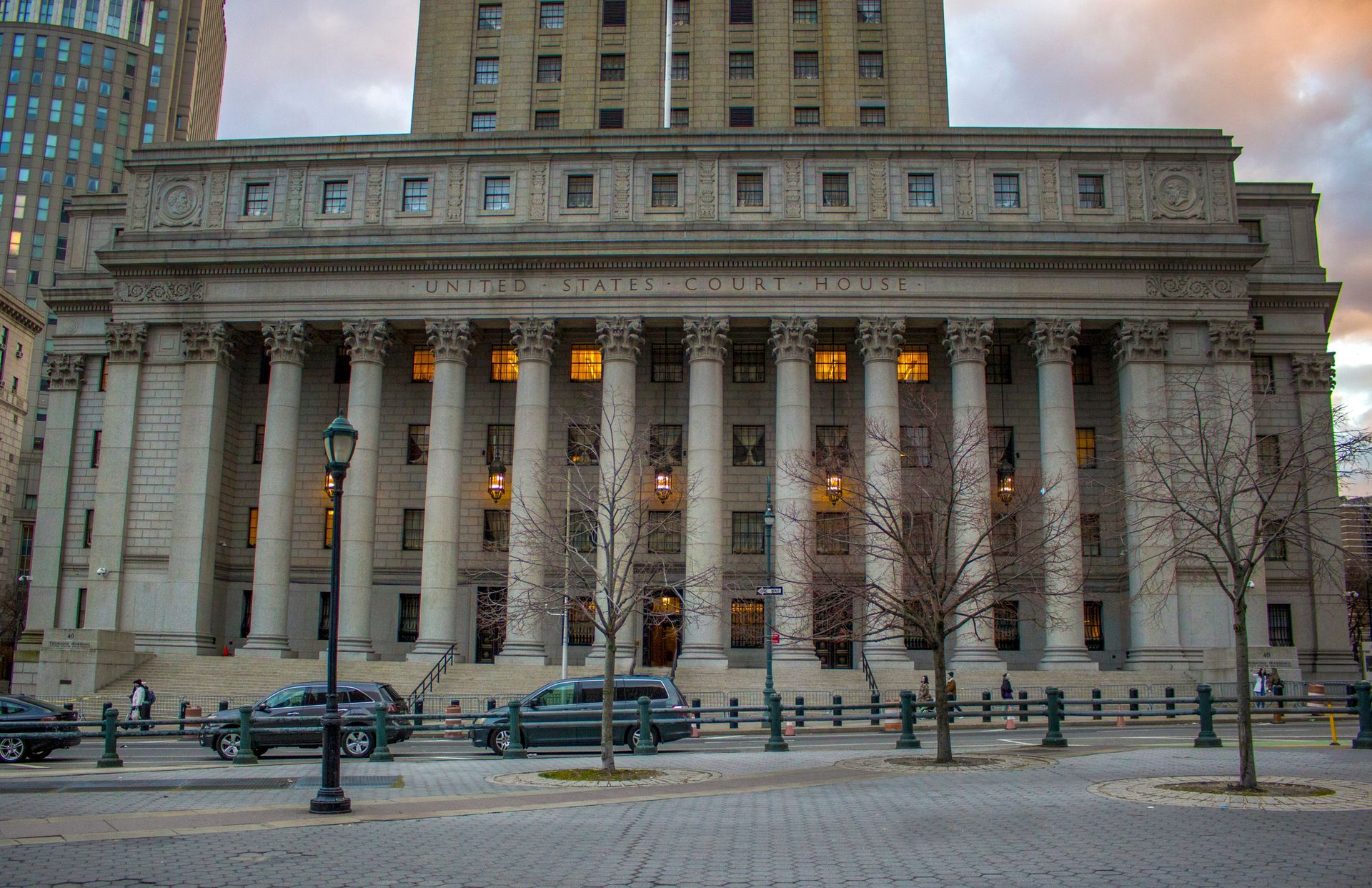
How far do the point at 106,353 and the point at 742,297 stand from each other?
31461 mm

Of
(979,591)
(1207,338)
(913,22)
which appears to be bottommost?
(979,591)

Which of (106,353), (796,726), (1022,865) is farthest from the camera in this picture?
(106,353)

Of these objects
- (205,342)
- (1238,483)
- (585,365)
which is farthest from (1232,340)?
(205,342)

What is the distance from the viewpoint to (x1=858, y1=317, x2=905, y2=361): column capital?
4528cm

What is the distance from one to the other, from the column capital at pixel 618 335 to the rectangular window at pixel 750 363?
654 centimetres

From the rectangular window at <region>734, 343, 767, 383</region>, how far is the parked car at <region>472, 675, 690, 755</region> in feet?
78.5

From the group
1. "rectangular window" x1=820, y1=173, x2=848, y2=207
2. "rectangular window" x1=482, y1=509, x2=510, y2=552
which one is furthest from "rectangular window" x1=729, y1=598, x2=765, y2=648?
"rectangular window" x1=820, y1=173, x2=848, y2=207

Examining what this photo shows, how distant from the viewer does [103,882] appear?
416 inches

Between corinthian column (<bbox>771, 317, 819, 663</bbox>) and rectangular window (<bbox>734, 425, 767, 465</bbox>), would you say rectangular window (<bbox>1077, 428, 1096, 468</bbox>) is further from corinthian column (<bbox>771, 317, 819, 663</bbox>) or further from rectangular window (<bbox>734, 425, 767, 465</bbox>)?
rectangular window (<bbox>734, 425, 767, 465</bbox>)

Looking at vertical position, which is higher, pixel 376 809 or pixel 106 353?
pixel 106 353

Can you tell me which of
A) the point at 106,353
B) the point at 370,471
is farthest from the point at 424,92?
the point at 370,471

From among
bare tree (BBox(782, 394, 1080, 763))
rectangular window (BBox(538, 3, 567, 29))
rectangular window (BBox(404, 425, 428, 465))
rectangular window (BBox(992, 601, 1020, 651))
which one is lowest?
rectangular window (BBox(992, 601, 1020, 651))

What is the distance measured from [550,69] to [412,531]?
25.8m

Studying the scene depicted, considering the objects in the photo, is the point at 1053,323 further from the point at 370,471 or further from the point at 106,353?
the point at 106,353
